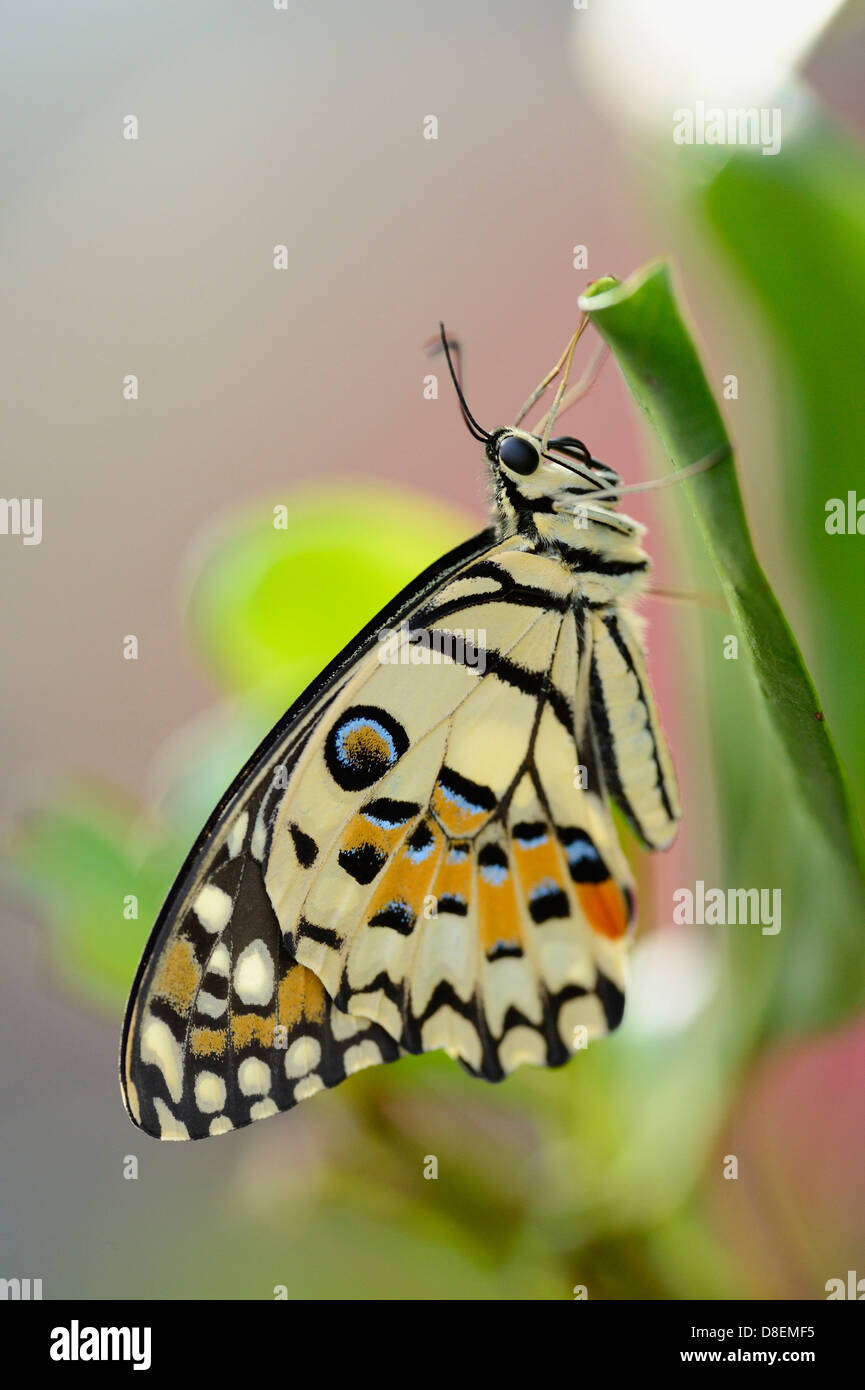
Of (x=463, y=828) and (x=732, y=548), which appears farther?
(x=463, y=828)

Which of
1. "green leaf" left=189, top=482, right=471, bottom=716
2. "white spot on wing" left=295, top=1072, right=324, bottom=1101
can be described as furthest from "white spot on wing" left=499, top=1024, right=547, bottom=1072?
"green leaf" left=189, top=482, right=471, bottom=716

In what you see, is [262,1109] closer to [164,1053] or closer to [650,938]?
[164,1053]

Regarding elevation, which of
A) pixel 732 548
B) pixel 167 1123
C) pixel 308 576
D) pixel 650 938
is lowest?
pixel 167 1123

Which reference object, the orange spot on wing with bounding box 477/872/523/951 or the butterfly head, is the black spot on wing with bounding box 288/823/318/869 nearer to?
the orange spot on wing with bounding box 477/872/523/951

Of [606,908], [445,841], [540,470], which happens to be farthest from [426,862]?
[540,470]

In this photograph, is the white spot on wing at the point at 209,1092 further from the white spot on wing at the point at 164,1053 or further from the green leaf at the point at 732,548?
the green leaf at the point at 732,548

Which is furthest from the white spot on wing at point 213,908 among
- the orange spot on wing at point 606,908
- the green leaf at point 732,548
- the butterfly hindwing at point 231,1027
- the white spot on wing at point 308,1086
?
the green leaf at point 732,548

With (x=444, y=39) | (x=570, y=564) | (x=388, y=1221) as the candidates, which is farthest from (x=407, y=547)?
(x=444, y=39)
